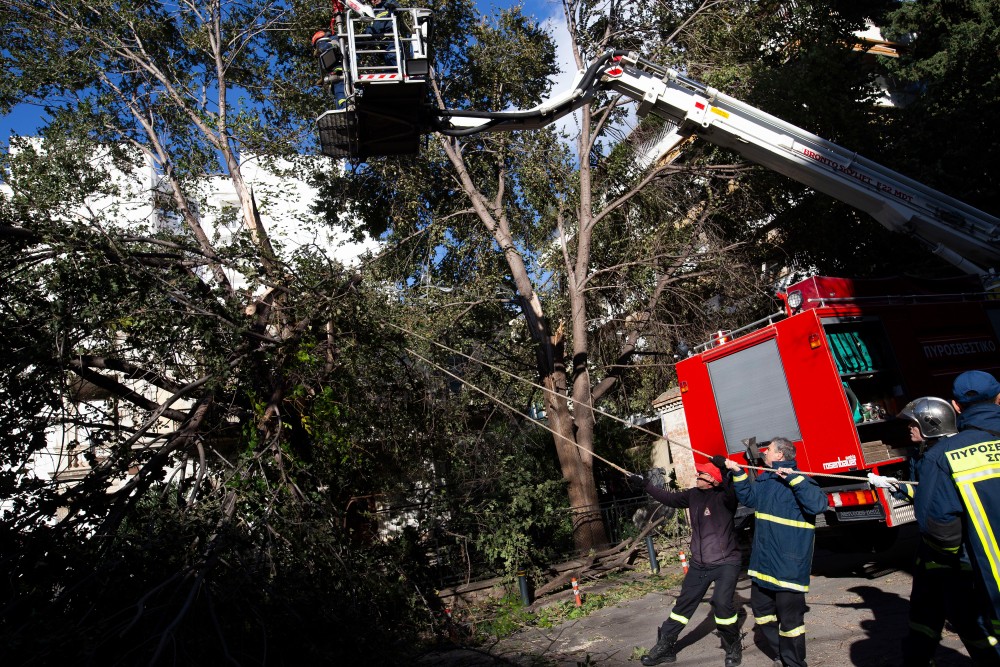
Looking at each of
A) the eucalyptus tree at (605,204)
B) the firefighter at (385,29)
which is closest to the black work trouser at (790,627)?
the firefighter at (385,29)

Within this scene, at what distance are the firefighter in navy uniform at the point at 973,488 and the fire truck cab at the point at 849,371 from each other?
2.93 metres

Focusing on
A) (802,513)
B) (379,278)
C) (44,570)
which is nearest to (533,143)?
(379,278)

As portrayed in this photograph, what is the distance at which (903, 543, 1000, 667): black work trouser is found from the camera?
4031 millimetres

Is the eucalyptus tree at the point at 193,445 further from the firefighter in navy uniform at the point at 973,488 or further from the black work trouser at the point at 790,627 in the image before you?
the firefighter in navy uniform at the point at 973,488

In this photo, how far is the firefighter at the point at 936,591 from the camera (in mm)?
4027

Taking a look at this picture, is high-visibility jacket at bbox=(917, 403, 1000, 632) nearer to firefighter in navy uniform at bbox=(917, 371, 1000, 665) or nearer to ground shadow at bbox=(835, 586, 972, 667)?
firefighter in navy uniform at bbox=(917, 371, 1000, 665)

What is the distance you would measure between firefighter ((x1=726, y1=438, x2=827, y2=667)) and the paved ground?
519 mm

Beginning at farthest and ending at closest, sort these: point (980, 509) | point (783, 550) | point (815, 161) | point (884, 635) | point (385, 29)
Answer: point (815, 161)
point (385, 29)
point (884, 635)
point (783, 550)
point (980, 509)

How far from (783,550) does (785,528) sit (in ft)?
0.47

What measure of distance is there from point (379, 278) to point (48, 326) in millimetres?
7151

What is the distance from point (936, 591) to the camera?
420 cm

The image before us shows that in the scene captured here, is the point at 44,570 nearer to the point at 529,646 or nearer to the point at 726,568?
the point at 529,646

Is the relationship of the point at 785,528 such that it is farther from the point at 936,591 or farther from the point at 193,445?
the point at 193,445

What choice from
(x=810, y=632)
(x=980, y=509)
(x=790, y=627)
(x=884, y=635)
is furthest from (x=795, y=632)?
(x=980, y=509)
